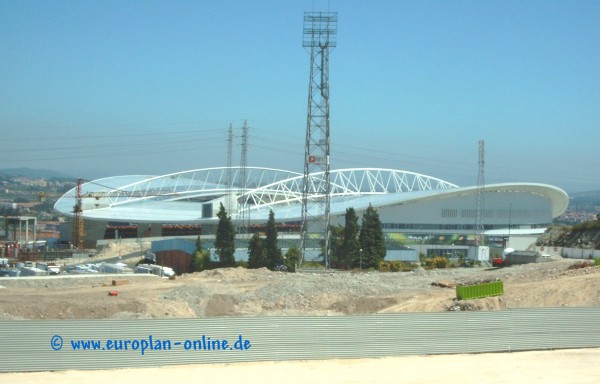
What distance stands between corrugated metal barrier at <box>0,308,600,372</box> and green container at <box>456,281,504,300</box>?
7.00 m

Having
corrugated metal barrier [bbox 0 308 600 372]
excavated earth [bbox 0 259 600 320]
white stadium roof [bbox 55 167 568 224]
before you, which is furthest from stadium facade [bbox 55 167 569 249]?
corrugated metal barrier [bbox 0 308 600 372]

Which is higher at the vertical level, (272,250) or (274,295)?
(272,250)

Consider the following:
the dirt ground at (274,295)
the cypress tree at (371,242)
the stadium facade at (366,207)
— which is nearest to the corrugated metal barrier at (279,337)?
the dirt ground at (274,295)

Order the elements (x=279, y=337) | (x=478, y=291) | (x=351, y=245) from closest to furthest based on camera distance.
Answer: (x=279, y=337), (x=478, y=291), (x=351, y=245)

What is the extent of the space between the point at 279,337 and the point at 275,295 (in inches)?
442

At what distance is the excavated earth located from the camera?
27.8 m

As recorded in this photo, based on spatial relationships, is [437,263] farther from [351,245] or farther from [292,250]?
[292,250]

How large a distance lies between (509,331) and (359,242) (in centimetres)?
2814

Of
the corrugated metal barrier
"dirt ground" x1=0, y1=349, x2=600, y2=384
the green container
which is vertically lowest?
"dirt ground" x1=0, y1=349, x2=600, y2=384

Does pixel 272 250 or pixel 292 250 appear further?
pixel 292 250

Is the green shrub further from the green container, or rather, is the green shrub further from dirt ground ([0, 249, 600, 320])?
the green container

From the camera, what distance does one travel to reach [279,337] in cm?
2042

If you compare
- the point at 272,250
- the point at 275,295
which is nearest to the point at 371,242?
the point at 272,250

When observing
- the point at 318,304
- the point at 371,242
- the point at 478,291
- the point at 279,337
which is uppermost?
the point at 371,242
